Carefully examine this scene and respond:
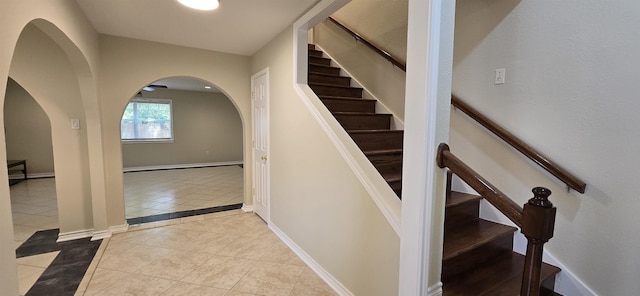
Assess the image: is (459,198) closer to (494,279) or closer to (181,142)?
(494,279)

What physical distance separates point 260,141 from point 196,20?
1.57 metres

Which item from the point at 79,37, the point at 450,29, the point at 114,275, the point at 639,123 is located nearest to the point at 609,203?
the point at 639,123

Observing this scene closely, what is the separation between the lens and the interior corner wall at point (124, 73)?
118 inches

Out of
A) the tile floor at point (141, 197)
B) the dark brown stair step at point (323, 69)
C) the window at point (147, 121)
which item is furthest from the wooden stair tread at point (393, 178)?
the window at point (147, 121)

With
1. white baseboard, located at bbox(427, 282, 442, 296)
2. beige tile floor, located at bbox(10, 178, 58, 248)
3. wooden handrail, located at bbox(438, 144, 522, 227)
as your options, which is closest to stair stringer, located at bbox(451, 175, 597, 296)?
white baseboard, located at bbox(427, 282, 442, 296)

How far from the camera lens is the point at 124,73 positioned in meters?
3.09

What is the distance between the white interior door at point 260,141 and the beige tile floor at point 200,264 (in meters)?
0.43

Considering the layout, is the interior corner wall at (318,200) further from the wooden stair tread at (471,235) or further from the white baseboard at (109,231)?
the white baseboard at (109,231)

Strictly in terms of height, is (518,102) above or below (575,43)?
below

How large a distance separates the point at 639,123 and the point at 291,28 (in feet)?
8.41

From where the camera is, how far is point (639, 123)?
4.71 ft

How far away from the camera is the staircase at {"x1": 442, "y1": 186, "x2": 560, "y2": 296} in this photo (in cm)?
162

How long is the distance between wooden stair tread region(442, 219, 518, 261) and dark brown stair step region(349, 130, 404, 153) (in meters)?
0.93

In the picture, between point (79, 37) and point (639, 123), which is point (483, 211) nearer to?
point (639, 123)
